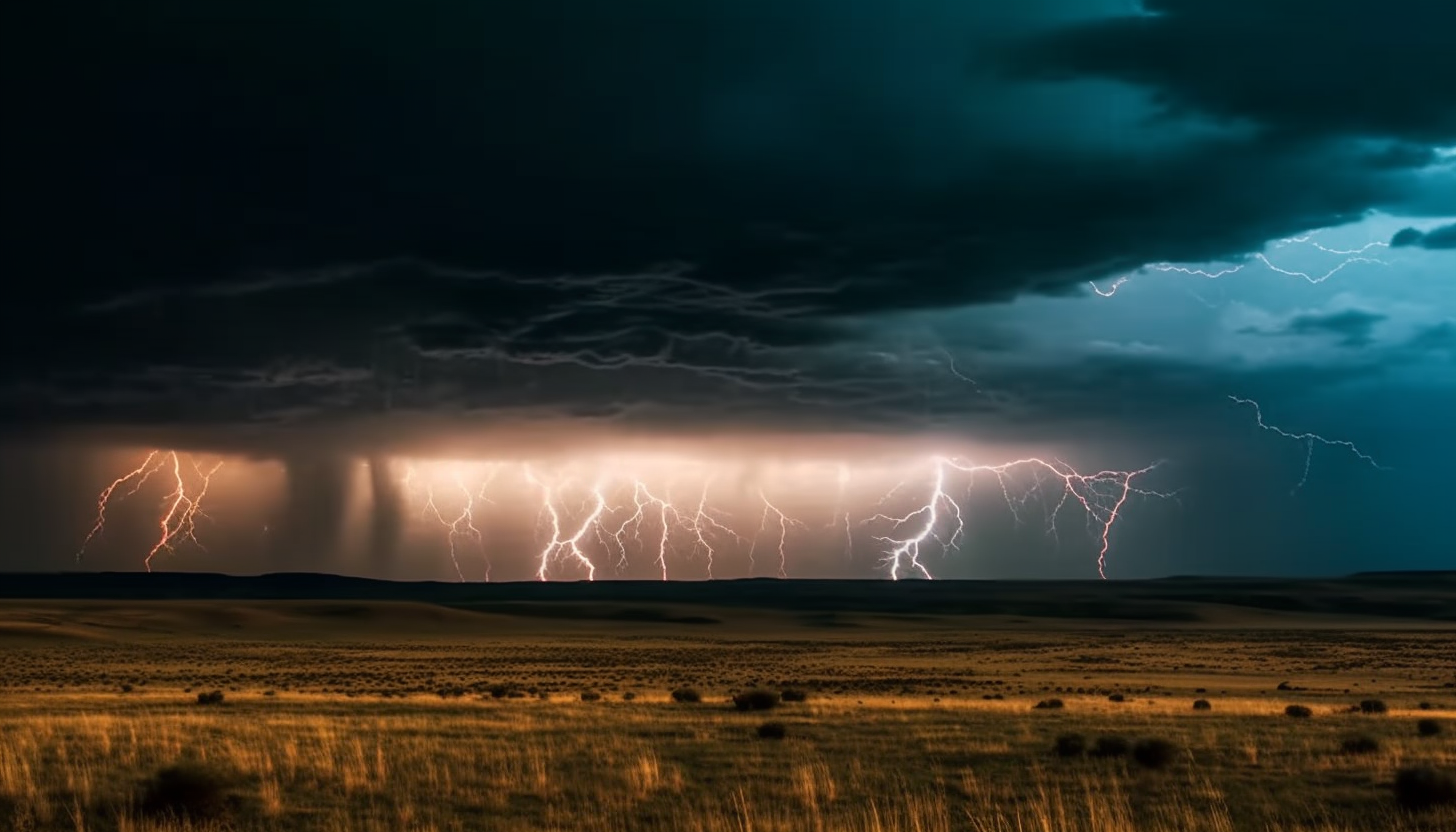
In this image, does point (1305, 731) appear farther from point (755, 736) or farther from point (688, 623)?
point (688, 623)

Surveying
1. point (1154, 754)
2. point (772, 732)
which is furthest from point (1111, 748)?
point (772, 732)

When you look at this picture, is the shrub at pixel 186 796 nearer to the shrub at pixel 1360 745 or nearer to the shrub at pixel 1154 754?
the shrub at pixel 1154 754

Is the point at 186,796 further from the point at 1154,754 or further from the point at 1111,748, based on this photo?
the point at 1111,748

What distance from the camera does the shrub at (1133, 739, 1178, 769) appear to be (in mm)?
19234

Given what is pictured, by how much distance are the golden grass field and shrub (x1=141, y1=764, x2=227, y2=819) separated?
0.13 meters

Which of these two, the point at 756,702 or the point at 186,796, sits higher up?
the point at 186,796

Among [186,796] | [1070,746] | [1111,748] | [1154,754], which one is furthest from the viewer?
[1070,746]

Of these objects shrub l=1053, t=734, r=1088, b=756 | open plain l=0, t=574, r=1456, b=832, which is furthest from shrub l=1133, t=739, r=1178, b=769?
shrub l=1053, t=734, r=1088, b=756

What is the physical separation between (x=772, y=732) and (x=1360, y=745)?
9931mm

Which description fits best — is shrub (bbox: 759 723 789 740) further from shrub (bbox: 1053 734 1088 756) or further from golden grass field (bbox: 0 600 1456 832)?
shrub (bbox: 1053 734 1088 756)

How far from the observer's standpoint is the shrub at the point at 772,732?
2330cm

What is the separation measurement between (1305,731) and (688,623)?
121008 millimetres

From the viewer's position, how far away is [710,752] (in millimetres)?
21266

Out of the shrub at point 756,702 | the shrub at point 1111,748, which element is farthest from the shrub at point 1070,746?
the shrub at point 756,702
